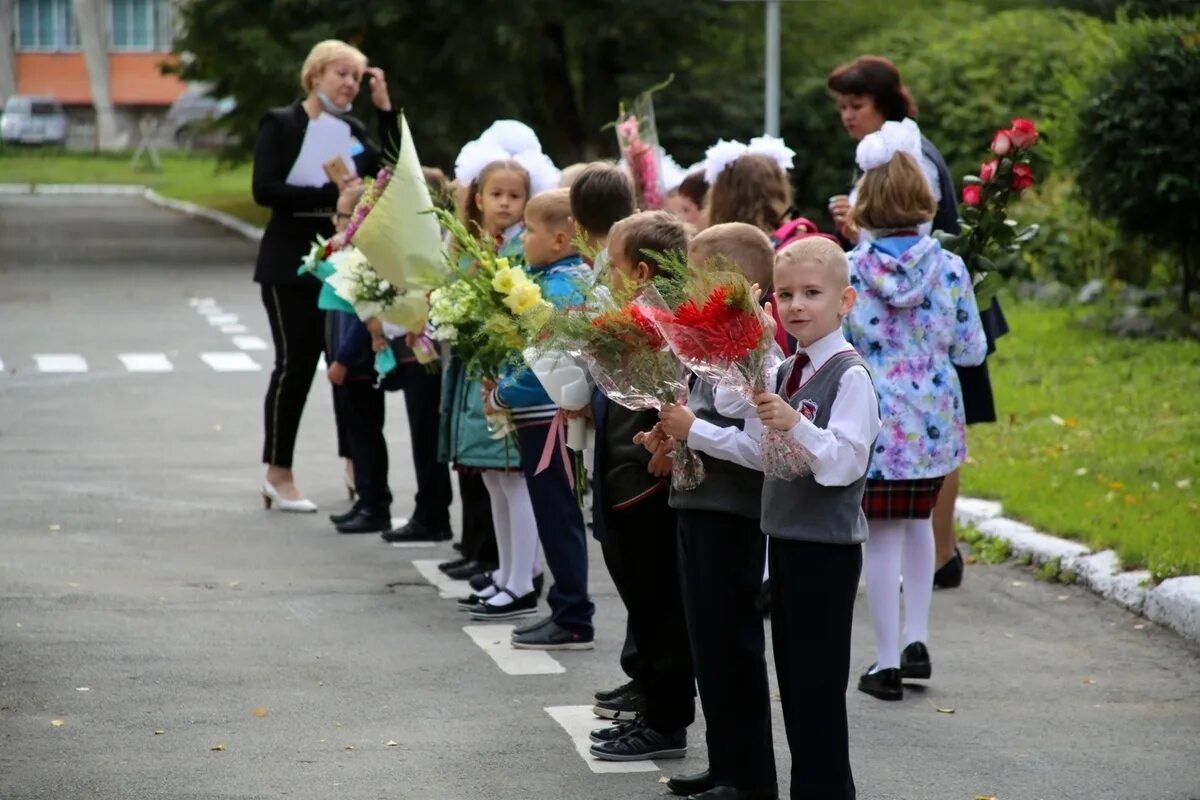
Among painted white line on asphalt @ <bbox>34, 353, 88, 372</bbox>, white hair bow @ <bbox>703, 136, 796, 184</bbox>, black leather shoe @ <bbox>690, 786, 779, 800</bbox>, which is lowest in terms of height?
painted white line on asphalt @ <bbox>34, 353, 88, 372</bbox>

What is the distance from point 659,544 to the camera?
18.6ft

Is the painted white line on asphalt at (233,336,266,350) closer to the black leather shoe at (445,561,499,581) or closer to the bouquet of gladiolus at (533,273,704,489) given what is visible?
the black leather shoe at (445,561,499,581)

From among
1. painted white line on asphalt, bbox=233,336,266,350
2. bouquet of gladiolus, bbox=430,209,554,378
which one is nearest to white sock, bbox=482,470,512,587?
bouquet of gladiolus, bbox=430,209,554,378

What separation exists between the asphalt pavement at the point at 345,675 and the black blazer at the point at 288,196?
49.0 inches

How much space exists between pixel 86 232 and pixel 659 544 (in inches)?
1152

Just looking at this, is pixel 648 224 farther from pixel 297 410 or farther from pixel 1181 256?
pixel 1181 256

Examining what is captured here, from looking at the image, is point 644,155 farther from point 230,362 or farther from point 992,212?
point 230,362

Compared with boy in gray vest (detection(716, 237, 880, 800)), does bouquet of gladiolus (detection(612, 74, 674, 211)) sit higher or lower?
higher

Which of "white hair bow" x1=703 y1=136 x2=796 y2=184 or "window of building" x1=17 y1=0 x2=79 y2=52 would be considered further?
"window of building" x1=17 y1=0 x2=79 y2=52

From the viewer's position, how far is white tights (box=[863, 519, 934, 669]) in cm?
631

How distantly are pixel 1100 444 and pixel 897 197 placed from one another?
15.3 feet

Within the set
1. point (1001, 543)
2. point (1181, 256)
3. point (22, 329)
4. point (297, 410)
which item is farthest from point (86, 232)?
point (1001, 543)

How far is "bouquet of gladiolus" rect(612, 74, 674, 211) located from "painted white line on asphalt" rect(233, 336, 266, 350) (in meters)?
8.06

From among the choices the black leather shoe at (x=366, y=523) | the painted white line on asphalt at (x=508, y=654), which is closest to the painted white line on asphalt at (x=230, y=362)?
the black leather shoe at (x=366, y=523)
